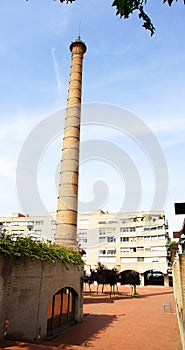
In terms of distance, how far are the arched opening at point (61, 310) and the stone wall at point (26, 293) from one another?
29.3 inches

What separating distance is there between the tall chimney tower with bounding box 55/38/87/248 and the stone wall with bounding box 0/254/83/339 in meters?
5.77

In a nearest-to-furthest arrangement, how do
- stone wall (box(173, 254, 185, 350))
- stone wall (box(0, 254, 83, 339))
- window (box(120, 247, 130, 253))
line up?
stone wall (box(173, 254, 185, 350))
stone wall (box(0, 254, 83, 339))
window (box(120, 247, 130, 253))

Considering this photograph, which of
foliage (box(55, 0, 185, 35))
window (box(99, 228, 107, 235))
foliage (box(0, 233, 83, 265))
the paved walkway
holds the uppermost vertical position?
window (box(99, 228, 107, 235))

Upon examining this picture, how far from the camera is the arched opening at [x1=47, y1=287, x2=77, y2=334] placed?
11.8m

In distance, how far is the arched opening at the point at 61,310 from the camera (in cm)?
1176

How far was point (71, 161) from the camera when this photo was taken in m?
20.1

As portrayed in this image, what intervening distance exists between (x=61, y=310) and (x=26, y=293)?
4349 mm

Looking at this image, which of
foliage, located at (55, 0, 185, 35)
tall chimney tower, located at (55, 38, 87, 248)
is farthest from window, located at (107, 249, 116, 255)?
foliage, located at (55, 0, 185, 35)

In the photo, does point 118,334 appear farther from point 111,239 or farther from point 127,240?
point 111,239

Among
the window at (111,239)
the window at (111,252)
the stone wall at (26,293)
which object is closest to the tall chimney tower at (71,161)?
the stone wall at (26,293)

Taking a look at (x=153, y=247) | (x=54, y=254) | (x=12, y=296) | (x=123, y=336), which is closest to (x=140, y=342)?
(x=123, y=336)

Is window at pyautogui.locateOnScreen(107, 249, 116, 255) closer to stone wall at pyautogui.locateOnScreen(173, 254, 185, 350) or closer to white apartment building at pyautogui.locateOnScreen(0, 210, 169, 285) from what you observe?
white apartment building at pyautogui.locateOnScreen(0, 210, 169, 285)

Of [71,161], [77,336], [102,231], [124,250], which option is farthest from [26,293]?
[102,231]

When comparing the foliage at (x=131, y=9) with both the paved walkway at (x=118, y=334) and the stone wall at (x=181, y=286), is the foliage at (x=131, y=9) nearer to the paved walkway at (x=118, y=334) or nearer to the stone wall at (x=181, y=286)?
the stone wall at (x=181, y=286)
